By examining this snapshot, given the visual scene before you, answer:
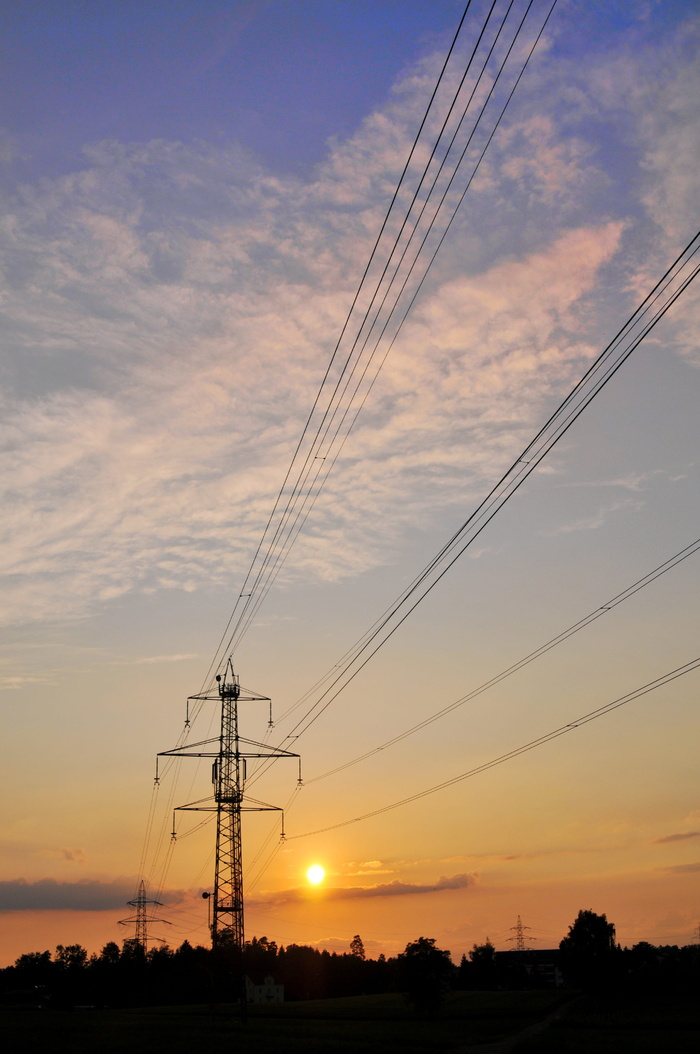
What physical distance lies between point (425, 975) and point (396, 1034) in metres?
38.3

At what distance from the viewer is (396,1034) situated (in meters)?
79.0

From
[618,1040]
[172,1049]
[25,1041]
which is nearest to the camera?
[172,1049]

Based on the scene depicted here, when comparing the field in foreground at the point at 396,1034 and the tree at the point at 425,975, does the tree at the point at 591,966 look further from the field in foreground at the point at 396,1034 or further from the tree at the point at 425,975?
the tree at the point at 425,975

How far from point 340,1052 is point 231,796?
18064 millimetres

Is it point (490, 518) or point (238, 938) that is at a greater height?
point (490, 518)

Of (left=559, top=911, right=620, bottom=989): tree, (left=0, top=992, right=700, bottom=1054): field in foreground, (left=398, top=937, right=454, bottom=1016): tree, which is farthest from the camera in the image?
(left=559, top=911, right=620, bottom=989): tree

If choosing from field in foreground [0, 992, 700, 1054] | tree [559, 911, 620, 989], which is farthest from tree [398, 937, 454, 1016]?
tree [559, 911, 620, 989]

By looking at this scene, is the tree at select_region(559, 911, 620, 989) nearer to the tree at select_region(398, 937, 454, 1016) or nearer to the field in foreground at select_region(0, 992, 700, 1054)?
the field in foreground at select_region(0, 992, 700, 1054)

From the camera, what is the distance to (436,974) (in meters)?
115

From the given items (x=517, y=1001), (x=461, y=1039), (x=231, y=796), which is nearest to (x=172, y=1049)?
(x=231, y=796)

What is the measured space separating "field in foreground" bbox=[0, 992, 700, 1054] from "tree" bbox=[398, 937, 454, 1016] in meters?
2.27

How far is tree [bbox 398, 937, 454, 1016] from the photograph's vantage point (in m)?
114

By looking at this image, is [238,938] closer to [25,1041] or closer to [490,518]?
[25,1041]

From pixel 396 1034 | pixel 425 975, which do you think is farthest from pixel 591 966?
pixel 396 1034
